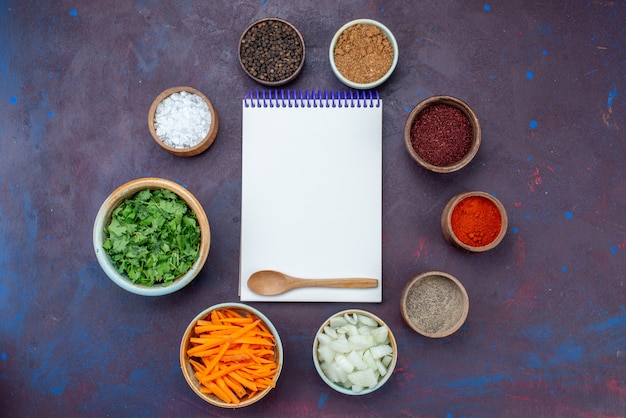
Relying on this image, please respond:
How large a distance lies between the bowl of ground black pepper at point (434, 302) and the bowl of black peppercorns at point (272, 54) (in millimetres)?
861

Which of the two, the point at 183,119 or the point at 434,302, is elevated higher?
the point at 183,119

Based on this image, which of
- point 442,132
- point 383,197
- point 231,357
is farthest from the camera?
point 383,197

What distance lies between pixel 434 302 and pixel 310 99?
852mm

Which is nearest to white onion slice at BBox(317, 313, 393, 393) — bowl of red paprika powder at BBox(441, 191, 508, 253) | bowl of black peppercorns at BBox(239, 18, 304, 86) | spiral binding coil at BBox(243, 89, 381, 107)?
bowl of red paprika powder at BBox(441, 191, 508, 253)

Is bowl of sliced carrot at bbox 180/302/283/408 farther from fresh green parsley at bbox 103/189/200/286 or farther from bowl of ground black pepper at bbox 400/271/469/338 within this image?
bowl of ground black pepper at bbox 400/271/469/338

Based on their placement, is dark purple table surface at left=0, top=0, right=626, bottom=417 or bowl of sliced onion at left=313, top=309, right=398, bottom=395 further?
dark purple table surface at left=0, top=0, right=626, bottom=417

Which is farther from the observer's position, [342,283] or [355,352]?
[342,283]

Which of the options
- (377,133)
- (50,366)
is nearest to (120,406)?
(50,366)

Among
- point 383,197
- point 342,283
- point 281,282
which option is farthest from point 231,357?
point 383,197

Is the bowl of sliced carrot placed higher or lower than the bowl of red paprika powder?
lower

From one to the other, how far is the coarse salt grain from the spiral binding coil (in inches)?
6.6

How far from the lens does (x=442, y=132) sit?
169cm

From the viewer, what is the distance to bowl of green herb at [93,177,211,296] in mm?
1594

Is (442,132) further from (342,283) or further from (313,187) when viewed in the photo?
(342,283)
